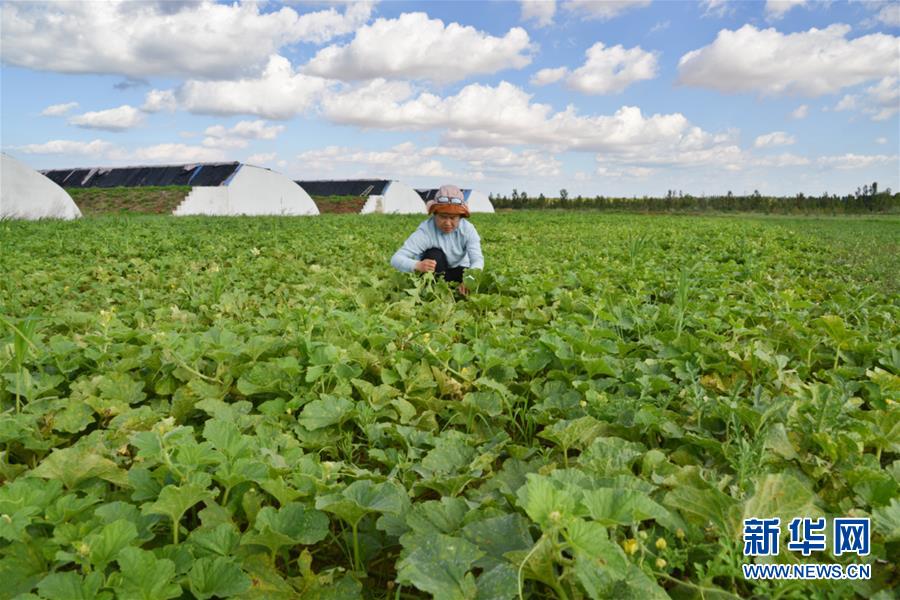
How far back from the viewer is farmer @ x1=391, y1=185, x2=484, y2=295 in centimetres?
554

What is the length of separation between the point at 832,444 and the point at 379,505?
129cm

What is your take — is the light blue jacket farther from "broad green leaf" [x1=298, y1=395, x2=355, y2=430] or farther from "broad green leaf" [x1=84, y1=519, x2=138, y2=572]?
"broad green leaf" [x1=84, y1=519, x2=138, y2=572]

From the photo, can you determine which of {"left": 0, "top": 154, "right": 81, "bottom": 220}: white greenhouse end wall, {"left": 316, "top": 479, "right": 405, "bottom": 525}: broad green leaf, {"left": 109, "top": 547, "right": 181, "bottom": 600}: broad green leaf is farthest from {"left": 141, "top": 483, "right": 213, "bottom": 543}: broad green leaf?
{"left": 0, "top": 154, "right": 81, "bottom": 220}: white greenhouse end wall

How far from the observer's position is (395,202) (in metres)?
34.1

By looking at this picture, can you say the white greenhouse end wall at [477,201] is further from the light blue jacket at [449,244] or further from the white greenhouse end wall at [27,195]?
the light blue jacket at [449,244]

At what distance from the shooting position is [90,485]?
5.90ft

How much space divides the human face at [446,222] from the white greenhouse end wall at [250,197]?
64.1 ft

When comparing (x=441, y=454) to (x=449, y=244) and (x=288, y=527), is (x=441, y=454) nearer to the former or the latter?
(x=288, y=527)

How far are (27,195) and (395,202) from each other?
60.4ft

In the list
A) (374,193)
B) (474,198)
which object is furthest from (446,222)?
(474,198)

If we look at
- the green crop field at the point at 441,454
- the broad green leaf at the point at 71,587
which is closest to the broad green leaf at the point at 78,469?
the green crop field at the point at 441,454

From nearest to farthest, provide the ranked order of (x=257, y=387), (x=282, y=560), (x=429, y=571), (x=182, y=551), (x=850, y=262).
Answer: (x=429, y=571) < (x=182, y=551) < (x=282, y=560) < (x=257, y=387) < (x=850, y=262)

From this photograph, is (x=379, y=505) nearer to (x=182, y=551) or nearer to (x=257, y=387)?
(x=182, y=551)

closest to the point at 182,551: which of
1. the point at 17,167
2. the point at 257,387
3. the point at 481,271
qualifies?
the point at 257,387
